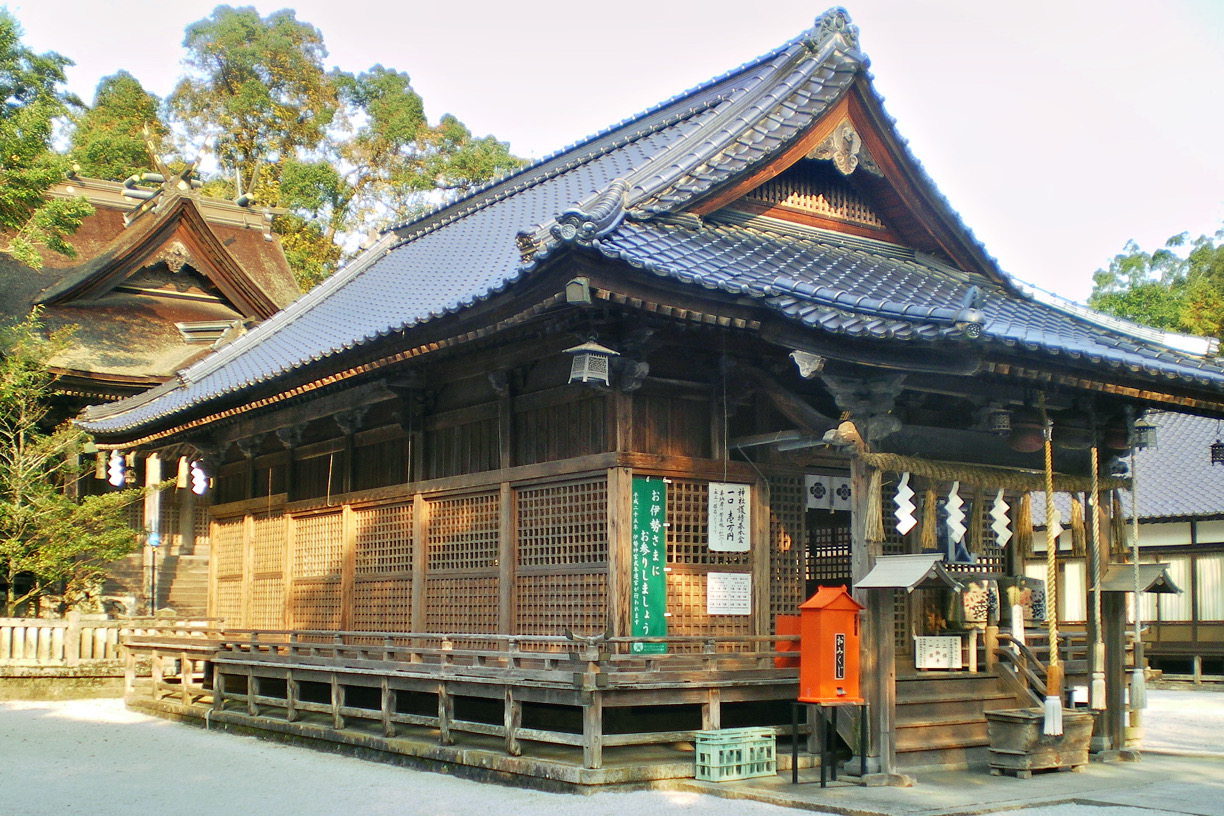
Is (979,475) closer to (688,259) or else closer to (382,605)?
(688,259)

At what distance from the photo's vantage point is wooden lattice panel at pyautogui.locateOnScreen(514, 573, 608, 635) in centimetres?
1150

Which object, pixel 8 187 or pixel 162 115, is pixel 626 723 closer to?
pixel 8 187

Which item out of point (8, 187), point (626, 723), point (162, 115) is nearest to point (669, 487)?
point (626, 723)

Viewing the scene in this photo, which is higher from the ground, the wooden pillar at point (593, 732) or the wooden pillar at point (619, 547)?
the wooden pillar at point (619, 547)

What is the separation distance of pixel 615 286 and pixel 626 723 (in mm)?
4499

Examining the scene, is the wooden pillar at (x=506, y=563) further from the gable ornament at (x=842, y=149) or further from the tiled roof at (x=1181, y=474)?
the tiled roof at (x=1181, y=474)

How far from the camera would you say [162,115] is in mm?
45344

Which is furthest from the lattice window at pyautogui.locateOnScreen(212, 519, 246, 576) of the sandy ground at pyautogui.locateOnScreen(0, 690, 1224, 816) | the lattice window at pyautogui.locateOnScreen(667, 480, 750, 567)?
the lattice window at pyautogui.locateOnScreen(667, 480, 750, 567)

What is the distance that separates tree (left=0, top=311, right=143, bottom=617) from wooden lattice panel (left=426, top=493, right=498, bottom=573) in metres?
8.53

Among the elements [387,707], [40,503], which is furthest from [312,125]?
[387,707]

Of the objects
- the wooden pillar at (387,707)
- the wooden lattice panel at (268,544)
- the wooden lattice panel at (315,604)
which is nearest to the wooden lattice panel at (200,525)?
the wooden lattice panel at (268,544)

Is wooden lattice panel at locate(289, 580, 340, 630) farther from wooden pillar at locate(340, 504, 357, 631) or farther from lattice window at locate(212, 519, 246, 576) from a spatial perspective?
lattice window at locate(212, 519, 246, 576)

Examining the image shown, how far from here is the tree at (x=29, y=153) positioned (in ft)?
66.2

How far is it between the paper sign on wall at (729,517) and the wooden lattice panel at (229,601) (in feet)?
31.2
